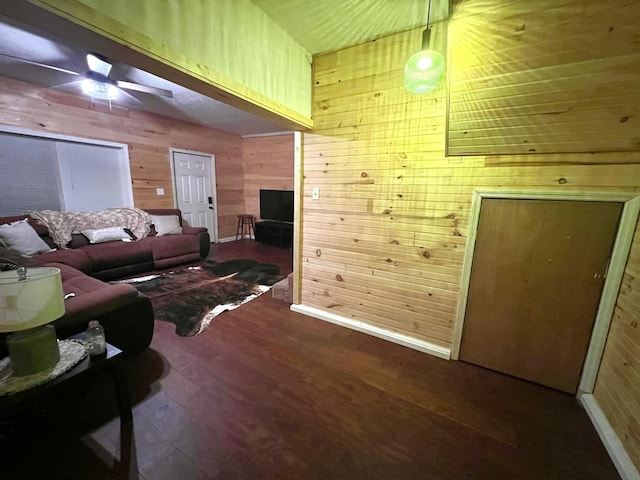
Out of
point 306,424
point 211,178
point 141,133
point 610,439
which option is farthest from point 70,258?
point 610,439

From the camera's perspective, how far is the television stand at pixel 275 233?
536 cm

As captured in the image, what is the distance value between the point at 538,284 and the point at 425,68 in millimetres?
1518

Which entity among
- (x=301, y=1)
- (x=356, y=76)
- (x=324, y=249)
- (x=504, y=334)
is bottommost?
(x=504, y=334)

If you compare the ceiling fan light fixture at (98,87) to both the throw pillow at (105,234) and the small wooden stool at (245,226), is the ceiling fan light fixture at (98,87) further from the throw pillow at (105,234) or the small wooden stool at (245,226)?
the small wooden stool at (245,226)

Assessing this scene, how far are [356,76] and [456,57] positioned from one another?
80 cm

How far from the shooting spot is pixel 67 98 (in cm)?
356

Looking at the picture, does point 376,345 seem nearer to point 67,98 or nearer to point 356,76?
point 356,76

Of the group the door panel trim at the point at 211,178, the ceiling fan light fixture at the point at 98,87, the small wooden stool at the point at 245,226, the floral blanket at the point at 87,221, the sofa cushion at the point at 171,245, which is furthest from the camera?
the small wooden stool at the point at 245,226

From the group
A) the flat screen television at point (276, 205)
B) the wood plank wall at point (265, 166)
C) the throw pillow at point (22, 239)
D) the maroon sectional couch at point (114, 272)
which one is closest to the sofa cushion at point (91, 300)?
the maroon sectional couch at point (114, 272)

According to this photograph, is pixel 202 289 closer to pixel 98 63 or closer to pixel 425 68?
pixel 98 63

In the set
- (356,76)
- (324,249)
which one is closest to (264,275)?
(324,249)

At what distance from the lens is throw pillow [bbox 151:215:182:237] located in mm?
4137

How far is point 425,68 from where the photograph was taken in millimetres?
1348

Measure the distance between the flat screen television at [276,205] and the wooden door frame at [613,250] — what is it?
4094 mm
